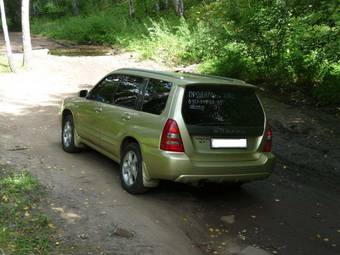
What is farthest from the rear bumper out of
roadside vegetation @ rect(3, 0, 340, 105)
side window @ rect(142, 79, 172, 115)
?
roadside vegetation @ rect(3, 0, 340, 105)

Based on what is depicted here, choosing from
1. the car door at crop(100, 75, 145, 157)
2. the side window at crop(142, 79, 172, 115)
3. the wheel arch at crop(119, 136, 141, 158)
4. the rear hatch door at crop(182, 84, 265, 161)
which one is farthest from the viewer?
the car door at crop(100, 75, 145, 157)

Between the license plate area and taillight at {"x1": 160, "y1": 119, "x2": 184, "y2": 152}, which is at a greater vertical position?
taillight at {"x1": 160, "y1": 119, "x2": 184, "y2": 152}

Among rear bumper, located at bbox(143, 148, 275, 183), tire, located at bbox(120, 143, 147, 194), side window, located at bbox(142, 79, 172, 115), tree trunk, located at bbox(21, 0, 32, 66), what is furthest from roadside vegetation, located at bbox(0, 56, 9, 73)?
rear bumper, located at bbox(143, 148, 275, 183)

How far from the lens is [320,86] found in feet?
43.0

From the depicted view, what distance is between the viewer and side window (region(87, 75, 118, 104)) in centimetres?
836

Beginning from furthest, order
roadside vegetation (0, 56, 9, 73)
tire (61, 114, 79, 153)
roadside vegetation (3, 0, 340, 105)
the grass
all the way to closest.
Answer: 1. roadside vegetation (0, 56, 9, 73)
2. roadside vegetation (3, 0, 340, 105)
3. tire (61, 114, 79, 153)
4. the grass

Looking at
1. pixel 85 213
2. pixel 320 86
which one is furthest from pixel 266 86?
pixel 85 213

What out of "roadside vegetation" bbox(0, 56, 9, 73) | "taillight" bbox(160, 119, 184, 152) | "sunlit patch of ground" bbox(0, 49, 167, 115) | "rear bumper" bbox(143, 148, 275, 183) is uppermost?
"taillight" bbox(160, 119, 184, 152)

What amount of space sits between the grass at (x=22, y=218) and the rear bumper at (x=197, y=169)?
62.3 inches

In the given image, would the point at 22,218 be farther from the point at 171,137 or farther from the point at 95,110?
the point at 95,110

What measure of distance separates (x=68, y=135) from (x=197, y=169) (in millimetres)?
3827

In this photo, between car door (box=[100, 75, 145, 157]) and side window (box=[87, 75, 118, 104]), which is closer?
car door (box=[100, 75, 145, 157])

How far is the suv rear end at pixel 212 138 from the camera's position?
259 inches

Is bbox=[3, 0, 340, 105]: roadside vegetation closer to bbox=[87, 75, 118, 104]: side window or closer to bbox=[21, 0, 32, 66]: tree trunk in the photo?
bbox=[87, 75, 118, 104]: side window
